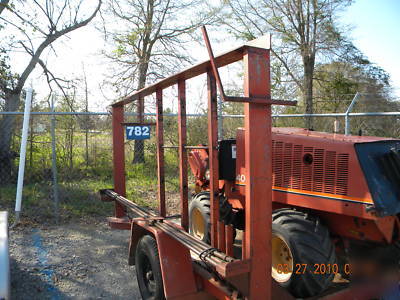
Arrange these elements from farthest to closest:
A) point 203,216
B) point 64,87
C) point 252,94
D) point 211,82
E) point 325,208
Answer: point 64,87 → point 203,216 → point 325,208 → point 211,82 → point 252,94

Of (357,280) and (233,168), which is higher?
(233,168)

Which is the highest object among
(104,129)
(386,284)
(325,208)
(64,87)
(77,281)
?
(64,87)

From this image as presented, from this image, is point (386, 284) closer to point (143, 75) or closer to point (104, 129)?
point (104, 129)

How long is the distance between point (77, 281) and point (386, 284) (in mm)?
3156

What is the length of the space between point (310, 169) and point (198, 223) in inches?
76.5

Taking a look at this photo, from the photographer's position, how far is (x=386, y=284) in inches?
105

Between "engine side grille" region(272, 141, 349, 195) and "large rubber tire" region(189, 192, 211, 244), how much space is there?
1.07 metres

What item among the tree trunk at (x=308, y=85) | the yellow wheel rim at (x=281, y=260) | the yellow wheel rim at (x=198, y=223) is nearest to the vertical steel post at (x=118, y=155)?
the yellow wheel rim at (x=198, y=223)

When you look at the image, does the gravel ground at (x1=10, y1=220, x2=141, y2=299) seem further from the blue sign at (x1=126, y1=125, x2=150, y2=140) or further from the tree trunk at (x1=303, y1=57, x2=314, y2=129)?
the tree trunk at (x1=303, y1=57, x2=314, y2=129)

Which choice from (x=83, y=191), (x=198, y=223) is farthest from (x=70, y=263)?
(x=83, y=191)

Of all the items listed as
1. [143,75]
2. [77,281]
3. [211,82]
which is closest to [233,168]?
[211,82]

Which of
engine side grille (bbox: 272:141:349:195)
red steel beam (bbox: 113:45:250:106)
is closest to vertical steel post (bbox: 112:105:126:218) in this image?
red steel beam (bbox: 113:45:250:106)

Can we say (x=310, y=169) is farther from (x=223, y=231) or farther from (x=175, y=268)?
(x=175, y=268)

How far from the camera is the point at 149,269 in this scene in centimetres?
318
